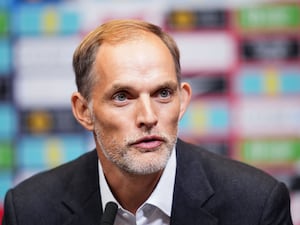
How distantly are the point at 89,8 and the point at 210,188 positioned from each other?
1.44 m

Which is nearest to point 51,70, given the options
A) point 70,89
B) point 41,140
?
point 70,89

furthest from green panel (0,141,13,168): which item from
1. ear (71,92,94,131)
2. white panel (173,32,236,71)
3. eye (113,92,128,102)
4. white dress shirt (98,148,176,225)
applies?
eye (113,92,128,102)

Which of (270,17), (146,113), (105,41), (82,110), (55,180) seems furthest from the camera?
(270,17)

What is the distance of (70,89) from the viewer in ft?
9.68

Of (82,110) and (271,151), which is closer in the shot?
(82,110)

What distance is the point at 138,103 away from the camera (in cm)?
161

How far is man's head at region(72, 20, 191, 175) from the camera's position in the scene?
62.9 inches

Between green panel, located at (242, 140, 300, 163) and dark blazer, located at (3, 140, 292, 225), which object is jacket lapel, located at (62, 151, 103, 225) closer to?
dark blazer, located at (3, 140, 292, 225)

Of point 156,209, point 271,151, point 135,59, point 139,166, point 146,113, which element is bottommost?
point 271,151

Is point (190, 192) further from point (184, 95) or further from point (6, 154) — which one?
point (6, 154)

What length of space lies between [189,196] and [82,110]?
40 centimetres

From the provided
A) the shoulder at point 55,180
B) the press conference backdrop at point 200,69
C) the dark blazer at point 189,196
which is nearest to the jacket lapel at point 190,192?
the dark blazer at point 189,196

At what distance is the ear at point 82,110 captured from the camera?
181 cm

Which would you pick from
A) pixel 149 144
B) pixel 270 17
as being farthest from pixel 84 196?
pixel 270 17
